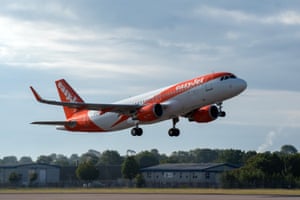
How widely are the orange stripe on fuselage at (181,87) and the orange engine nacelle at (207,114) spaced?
595 centimetres

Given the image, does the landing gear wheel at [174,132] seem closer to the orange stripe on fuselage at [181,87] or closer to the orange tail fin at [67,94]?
the orange stripe on fuselage at [181,87]

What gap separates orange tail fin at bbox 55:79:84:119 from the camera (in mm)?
107194

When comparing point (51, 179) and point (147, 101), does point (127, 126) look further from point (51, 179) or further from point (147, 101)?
point (51, 179)

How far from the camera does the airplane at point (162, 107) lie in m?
80.7

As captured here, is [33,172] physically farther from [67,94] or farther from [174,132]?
[174,132]

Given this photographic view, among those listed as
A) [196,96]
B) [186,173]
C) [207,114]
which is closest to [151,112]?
[196,96]

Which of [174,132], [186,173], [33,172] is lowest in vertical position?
[186,173]

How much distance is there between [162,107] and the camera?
85500 millimetres

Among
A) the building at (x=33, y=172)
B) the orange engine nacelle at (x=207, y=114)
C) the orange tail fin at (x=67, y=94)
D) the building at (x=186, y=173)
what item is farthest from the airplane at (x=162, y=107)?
the building at (x=33, y=172)

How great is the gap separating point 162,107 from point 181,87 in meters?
3.67

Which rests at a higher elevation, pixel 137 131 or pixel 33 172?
pixel 137 131

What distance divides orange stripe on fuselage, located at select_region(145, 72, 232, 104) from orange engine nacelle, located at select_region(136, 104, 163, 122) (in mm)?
1306

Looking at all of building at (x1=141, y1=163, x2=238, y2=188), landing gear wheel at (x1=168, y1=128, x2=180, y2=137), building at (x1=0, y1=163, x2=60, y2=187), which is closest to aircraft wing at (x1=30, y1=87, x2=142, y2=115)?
landing gear wheel at (x1=168, y1=128, x2=180, y2=137)

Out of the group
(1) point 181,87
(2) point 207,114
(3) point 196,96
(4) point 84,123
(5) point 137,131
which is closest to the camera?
(3) point 196,96
